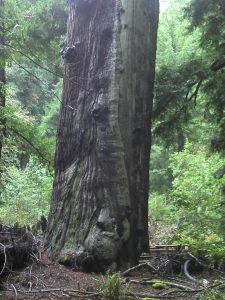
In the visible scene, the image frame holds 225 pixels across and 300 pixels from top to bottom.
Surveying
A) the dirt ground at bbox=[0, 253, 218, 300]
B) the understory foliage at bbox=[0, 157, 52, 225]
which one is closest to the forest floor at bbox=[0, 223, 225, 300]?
the dirt ground at bbox=[0, 253, 218, 300]

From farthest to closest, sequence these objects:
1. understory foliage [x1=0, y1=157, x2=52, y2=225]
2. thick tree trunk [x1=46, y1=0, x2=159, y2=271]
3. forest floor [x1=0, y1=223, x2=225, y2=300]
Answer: understory foliage [x1=0, y1=157, x2=52, y2=225]
thick tree trunk [x1=46, y1=0, x2=159, y2=271]
forest floor [x1=0, y1=223, x2=225, y2=300]

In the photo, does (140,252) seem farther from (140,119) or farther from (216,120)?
(216,120)

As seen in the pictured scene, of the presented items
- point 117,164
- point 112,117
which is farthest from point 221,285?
point 112,117

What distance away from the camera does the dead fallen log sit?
4.04 metres

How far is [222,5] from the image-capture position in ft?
22.5

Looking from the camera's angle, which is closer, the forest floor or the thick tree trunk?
the forest floor

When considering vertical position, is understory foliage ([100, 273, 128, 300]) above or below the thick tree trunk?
below

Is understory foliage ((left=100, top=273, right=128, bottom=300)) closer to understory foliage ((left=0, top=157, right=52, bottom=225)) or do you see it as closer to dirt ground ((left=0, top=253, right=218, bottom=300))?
dirt ground ((left=0, top=253, right=218, bottom=300))

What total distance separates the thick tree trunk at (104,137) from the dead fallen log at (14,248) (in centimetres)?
40

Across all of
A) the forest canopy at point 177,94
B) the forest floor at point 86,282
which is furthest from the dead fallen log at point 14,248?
the forest canopy at point 177,94

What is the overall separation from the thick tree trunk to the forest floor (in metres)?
0.24

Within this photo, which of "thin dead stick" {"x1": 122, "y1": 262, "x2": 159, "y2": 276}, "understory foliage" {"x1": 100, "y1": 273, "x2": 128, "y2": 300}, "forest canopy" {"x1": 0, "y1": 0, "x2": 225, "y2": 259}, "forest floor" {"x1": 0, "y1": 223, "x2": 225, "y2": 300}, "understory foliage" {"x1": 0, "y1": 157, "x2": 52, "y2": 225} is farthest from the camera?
"understory foliage" {"x1": 0, "y1": 157, "x2": 52, "y2": 225}

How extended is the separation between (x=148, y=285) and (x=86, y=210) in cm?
117

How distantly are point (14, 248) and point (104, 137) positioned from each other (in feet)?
5.37
